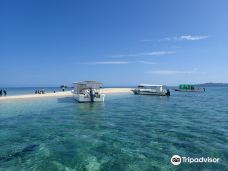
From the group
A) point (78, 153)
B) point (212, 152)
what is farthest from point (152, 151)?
point (78, 153)

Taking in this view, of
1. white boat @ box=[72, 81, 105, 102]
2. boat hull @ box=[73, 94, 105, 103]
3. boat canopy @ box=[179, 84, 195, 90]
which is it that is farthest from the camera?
boat canopy @ box=[179, 84, 195, 90]

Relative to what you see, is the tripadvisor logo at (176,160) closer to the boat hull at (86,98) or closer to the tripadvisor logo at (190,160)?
the tripadvisor logo at (190,160)

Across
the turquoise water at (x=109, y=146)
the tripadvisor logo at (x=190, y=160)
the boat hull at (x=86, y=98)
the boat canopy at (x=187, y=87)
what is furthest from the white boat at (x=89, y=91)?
the boat canopy at (x=187, y=87)

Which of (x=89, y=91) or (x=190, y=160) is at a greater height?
(x=89, y=91)

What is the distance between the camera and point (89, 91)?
1826 inches

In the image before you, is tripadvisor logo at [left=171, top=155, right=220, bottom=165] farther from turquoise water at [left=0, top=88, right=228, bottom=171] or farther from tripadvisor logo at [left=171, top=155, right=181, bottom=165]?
turquoise water at [left=0, top=88, right=228, bottom=171]

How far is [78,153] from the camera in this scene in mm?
12688

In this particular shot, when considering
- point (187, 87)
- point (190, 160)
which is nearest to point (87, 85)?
point (190, 160)

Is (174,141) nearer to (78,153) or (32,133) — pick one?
(78,153)

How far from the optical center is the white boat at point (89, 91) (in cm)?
4375

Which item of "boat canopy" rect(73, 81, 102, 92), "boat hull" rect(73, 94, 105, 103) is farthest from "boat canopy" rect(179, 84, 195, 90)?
"boat hull" rect(73, 94, 105, 103)

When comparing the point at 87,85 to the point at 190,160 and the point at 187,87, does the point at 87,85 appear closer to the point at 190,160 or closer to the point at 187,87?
the point at 190,160

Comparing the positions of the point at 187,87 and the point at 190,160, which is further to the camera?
the point at 187,87

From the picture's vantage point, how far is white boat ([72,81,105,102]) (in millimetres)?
43750
